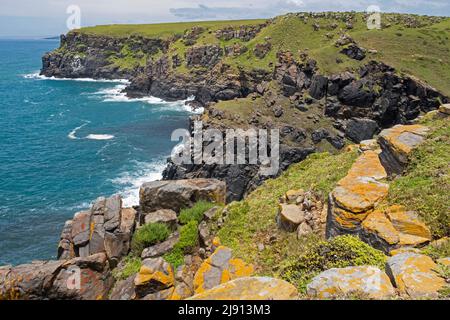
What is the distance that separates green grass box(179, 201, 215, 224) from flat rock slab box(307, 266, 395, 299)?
1163cm

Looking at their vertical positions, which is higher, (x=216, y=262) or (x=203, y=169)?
(x=216, y=262)

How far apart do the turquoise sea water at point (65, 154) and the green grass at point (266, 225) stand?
34.6 m

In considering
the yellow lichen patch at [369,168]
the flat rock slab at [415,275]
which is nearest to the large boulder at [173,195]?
the yellow lichen patch at [369,168]

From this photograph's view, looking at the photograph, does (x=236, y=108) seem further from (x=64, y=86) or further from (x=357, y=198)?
(x=64, y=86)

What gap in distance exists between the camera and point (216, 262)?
14.7 m

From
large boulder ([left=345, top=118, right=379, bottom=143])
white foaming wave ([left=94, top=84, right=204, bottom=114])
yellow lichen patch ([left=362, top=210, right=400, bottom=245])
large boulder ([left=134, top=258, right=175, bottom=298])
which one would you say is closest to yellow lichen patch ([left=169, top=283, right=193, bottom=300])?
large boulder ([left=134, top=258, right=175, bottom=298])

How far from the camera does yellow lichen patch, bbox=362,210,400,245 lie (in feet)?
36.0

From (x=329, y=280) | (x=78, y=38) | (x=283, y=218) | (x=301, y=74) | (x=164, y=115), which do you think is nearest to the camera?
(x=329, y=280)

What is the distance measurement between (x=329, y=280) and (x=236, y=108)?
221 feet

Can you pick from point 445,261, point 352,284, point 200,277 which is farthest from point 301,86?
point 352,284

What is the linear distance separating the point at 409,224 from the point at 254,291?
21.7 feet

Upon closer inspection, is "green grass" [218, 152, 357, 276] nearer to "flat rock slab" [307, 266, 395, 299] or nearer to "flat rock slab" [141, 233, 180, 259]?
"flat rock slab" [141, 233, 180, 259]
